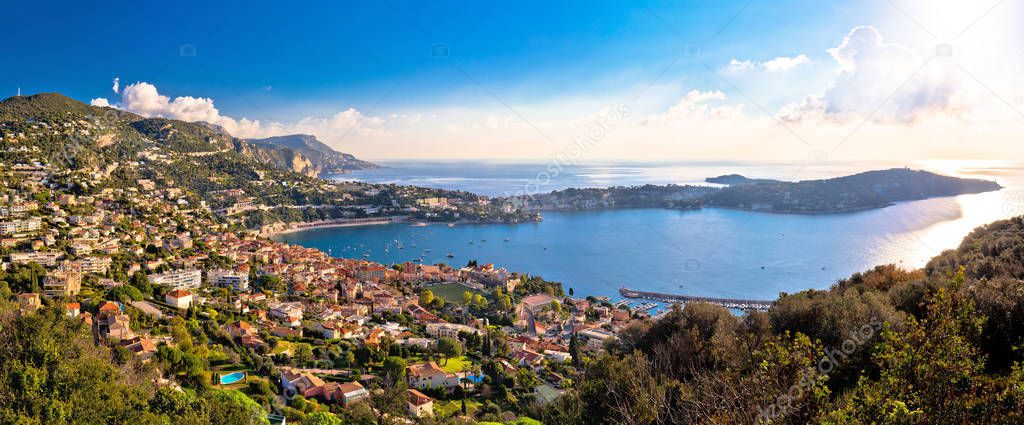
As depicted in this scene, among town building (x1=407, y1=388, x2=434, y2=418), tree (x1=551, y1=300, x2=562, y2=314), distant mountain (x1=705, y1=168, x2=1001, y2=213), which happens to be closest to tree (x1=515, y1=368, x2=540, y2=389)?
town building (x1=407, y1=388, x2=434, y2=418)

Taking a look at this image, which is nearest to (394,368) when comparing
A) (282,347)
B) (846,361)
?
(282,347)

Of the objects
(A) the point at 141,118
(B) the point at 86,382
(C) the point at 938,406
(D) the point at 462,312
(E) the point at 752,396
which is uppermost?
(A) the point at 141,118

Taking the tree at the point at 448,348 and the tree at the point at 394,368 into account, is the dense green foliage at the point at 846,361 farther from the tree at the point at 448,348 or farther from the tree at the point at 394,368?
the tree at the point at 448,348

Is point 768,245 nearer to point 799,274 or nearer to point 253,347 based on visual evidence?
point 799,274

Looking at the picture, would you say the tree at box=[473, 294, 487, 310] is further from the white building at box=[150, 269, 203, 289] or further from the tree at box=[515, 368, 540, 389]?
the white building at box=[150, 269, 203, 289]

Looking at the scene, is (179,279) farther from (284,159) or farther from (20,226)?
(284,159)

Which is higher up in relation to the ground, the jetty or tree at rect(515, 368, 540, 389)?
tree at rect(515, 368, 540, 389)

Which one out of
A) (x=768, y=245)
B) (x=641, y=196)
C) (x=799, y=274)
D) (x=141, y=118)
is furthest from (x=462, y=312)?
(x=141, y=118)
